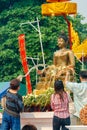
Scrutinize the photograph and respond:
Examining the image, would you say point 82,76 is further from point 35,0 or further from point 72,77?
point 35,0

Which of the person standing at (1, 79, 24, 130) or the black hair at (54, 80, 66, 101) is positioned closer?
the black hair at (54, 80, 66, 101)

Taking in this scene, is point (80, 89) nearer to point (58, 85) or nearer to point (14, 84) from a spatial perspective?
point (58, 85)

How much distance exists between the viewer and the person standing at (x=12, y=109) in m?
10.6

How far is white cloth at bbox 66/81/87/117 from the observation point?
1066 centimetres

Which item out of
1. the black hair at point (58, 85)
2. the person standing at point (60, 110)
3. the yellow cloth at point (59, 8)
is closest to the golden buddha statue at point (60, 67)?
the person standing at point (60, 110)

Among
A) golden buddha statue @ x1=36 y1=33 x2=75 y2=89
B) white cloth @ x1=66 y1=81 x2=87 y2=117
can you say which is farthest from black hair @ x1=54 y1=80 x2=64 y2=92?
golden buddha statue @ x1=36 y1=33 x2=75 y2=89

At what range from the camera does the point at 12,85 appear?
1052 cm

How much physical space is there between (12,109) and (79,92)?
1.18 meters

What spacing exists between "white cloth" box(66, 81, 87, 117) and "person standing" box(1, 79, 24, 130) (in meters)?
0.87

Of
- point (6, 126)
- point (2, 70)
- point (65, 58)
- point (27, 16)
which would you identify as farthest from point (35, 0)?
point (6, 126)

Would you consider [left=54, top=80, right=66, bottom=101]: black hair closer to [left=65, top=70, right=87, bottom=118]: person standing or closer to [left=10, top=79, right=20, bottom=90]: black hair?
[left=65, top=70, right=87, bottom=118]: person standing

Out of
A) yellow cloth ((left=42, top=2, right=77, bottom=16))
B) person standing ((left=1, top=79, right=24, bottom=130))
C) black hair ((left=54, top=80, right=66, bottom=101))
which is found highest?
yellow cloth ((left=42, top=2, right=77, bottom=16))

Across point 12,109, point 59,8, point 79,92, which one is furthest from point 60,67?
point 59,8

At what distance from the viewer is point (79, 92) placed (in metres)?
10.7
